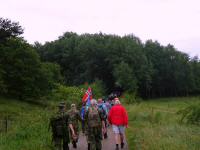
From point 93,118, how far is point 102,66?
258 ft

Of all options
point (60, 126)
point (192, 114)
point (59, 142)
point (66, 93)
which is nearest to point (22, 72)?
point (66, 93)

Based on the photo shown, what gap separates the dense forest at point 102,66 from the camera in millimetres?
56375

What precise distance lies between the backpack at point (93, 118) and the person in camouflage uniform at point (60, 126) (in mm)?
769

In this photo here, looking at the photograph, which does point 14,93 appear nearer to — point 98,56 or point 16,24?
point 16,24

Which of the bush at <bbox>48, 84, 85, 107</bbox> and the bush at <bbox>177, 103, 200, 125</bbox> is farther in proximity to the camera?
the bush at <bbox>48, 84, 85, 107</bbox>

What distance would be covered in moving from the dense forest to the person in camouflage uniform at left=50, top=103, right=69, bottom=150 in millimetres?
42002

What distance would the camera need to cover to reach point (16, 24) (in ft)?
154

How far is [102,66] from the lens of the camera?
92000 mm

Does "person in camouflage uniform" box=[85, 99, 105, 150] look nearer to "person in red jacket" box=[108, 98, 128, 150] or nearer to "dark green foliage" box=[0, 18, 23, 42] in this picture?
"person in red jacket" box=[108, 98, 128, 150]

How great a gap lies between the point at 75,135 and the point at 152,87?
292 feet

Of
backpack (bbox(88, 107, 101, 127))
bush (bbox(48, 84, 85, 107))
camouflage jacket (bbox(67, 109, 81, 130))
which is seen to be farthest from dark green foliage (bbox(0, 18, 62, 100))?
backpack (bbox(88, 107, 101, 127))

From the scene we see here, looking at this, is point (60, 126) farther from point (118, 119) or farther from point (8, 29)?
point (8, 29)

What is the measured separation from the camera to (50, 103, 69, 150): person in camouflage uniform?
42.8ft

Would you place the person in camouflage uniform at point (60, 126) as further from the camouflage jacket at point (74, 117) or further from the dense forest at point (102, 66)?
the dense forest at point (102, 66)
